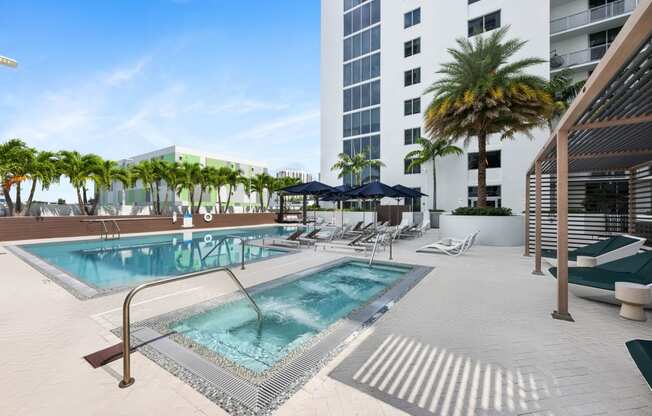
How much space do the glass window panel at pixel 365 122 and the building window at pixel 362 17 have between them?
29.7 ft

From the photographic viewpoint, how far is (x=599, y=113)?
3633 millimetres

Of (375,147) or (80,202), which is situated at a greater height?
(375,147)

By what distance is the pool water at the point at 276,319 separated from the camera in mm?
3443

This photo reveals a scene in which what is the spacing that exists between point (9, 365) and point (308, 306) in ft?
12.2

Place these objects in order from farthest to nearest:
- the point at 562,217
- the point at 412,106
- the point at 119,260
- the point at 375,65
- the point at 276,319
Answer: the point at 375,65
the point at 412,106
the point at 119,260
the point at 276,319
the point at 562,217

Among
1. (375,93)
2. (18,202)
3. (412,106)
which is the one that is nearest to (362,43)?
(375,93)

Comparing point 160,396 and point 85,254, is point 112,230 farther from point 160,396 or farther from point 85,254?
point 160,396

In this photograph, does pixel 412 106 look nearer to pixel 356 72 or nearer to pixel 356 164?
pixel 356 164

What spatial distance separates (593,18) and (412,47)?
1208cm

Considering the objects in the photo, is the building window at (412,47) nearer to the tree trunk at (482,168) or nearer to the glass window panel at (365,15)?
the glass window panel at (365,15)

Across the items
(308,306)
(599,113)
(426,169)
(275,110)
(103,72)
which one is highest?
(275,110)

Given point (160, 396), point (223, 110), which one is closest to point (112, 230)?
point (223, 110)

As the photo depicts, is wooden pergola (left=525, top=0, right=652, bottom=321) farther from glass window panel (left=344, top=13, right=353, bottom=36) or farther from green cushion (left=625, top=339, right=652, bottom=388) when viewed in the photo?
glass window panel (left=344, top=13, right=353, bottom=36)

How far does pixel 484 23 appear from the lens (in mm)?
20516
